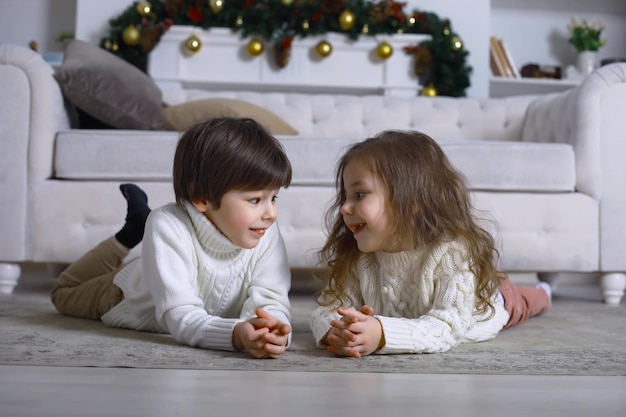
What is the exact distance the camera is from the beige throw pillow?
247 centimetres

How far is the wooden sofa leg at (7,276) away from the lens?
2.07m

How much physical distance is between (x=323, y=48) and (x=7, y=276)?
8.23 feet

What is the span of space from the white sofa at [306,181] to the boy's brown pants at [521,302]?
0.26m

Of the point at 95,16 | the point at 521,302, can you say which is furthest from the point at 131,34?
the point at 521,302

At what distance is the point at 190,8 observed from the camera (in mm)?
4031

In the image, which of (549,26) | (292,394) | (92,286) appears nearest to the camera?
(292,394)

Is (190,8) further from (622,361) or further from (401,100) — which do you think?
(622,361)

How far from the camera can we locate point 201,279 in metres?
1.32

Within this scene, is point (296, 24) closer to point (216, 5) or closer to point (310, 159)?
point (216, 5)

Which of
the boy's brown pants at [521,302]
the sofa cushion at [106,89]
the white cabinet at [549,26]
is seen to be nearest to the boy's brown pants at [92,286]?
the sofa cushion at [106,89]

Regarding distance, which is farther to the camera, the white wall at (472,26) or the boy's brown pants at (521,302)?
the white wall at (472,26)

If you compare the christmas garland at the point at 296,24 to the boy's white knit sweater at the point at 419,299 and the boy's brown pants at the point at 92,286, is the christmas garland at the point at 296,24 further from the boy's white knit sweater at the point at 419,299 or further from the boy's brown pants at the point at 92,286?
the boy's white knit sweater at the point at 419,299

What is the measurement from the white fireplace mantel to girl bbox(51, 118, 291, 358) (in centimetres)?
293

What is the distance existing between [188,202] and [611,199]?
1.39 m
